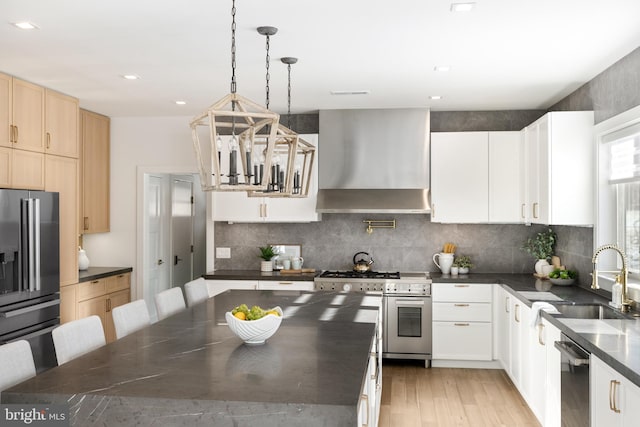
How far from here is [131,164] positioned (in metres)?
6.34

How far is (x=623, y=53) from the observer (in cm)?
384

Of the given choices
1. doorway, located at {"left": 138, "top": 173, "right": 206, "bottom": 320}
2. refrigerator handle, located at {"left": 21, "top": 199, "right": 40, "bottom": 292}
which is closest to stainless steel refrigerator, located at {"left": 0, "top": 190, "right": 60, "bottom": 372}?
refrigerator handle, located at {"left": 21, "top": 199, "right": 40, "bottom": 292}

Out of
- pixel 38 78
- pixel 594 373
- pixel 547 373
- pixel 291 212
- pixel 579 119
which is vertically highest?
pixel 38 78

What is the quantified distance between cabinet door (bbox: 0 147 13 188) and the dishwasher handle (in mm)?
4018

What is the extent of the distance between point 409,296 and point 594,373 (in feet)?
9.31

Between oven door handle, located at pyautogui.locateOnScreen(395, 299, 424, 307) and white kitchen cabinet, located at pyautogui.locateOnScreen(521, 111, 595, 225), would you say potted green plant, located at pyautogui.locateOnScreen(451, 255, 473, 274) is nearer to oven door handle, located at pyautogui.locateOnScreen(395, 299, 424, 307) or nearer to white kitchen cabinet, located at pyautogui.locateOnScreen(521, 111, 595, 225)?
oven door handle, located at pyautogui.locateOnScreen(395, 299, 424, 307)

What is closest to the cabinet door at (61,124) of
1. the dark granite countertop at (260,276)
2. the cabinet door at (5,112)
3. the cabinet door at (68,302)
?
the cabinet door at (5,112)

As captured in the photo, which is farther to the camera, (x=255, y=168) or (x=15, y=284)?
(x=15, y=284)

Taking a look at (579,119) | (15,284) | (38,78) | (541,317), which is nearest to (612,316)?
(541,317)

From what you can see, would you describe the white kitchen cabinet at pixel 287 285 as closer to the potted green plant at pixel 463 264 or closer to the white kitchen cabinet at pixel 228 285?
the white kitchen cabinet at pixel 228 285

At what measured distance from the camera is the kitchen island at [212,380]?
1893 millimetres

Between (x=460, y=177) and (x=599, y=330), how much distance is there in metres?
2.82

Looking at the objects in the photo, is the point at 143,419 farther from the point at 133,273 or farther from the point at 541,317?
the point at 133,273

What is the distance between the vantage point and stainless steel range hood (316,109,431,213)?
5.75 meters
